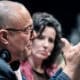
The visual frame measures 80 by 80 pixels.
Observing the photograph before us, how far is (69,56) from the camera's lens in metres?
3.74

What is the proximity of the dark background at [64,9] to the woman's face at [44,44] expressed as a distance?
3.60 meters

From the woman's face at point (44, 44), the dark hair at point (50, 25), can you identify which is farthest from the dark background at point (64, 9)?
the woman's face at point (44, 44)

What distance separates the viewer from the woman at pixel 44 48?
4.97 metres

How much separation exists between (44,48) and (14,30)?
144 cm

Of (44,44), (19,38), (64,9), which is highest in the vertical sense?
(19,38)

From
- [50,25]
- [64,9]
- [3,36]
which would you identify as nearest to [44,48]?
[50,25]

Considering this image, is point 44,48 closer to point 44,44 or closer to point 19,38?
point 44,44

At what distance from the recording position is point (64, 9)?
9.43 meters

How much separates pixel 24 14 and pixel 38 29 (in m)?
1.50

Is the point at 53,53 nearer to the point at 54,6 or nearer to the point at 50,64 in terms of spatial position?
the point at 50,64

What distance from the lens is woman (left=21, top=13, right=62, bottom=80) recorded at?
4.97 meters

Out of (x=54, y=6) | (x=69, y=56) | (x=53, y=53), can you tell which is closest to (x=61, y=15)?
(x=54, y=6)

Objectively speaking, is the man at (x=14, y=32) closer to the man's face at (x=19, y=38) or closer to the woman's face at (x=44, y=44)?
the man's face at (x=19, y=38)

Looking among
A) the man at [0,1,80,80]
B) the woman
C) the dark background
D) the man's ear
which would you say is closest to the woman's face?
the woman
